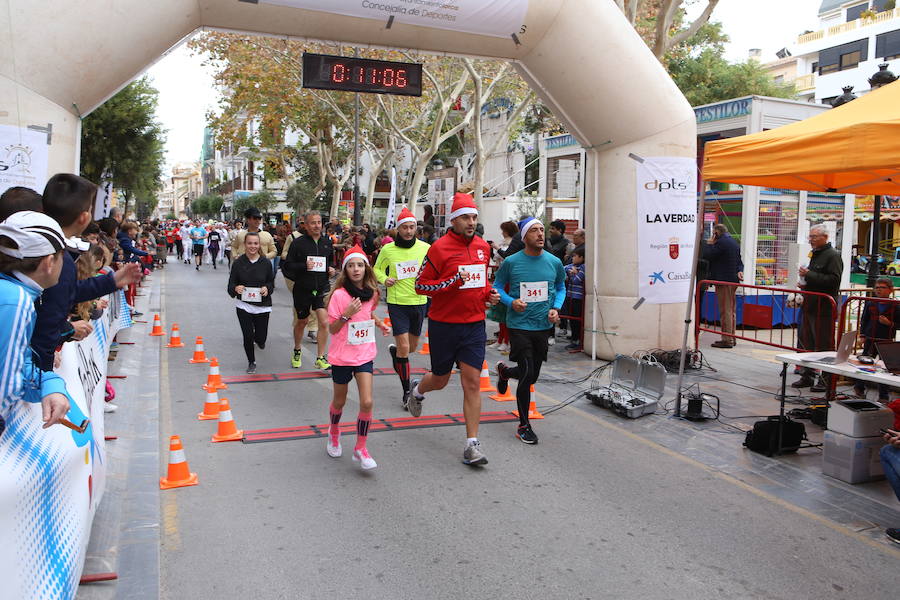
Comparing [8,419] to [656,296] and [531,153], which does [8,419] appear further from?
[531,153]

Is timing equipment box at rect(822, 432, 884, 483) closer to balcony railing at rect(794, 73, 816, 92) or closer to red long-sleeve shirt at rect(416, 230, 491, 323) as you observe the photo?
red long-sleeve shirt at rect(416, 230, 491, 323)

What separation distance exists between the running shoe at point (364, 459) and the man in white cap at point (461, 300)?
0.78 metres

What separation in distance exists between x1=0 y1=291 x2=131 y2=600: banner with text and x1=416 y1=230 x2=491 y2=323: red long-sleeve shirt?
285 cm

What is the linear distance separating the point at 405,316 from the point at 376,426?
168cm

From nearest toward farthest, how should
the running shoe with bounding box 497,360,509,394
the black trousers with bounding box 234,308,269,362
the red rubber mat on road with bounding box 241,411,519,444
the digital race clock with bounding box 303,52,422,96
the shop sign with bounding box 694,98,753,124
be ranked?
the red rubber mat on road with bounding box 241,411,519,444, the running shoe with bounding box 497,360,509,394, the black trousers with bounding box 234,308,269,362, the digital race clock with bounding box 303,52,422,96, the shop sign with bounding box 694,98,753,124

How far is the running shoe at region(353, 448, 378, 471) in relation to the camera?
553cm

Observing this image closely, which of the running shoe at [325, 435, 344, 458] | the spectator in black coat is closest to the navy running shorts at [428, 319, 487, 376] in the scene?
the running shoe at [325, 435, 344, 458]

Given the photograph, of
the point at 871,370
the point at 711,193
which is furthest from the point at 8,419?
the point at 711,193

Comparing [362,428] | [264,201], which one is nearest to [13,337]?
[362,428]

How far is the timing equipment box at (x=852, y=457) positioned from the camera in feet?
18.3

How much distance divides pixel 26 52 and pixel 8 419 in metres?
5.27

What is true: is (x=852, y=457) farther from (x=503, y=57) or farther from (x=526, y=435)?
(x=503, y=57)

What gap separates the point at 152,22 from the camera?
7570 millimetres

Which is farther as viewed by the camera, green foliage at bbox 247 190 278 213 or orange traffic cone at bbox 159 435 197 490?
green foliage at bbox 247 190 278 213
